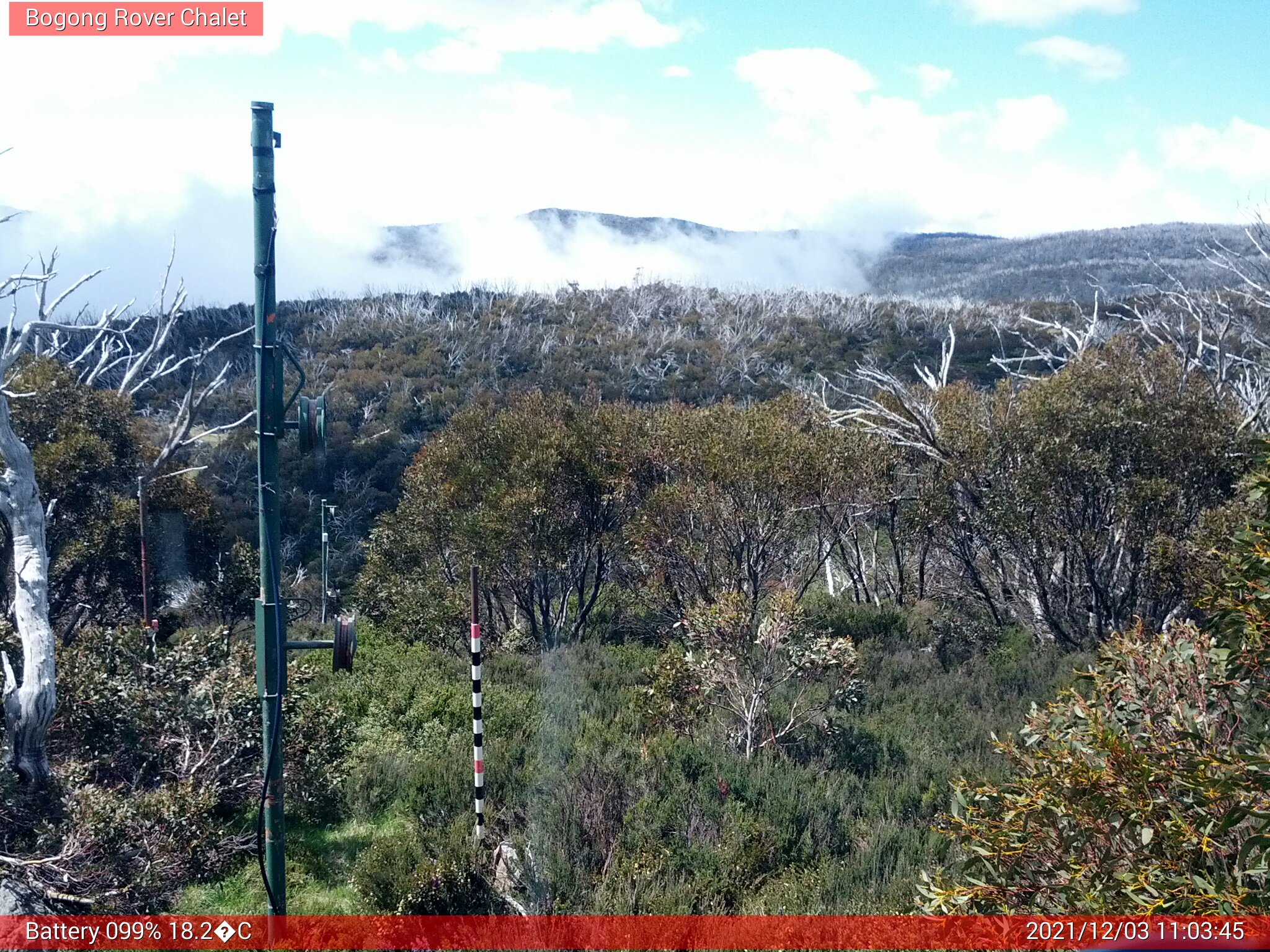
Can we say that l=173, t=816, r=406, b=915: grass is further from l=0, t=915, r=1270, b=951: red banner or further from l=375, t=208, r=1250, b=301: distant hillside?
l=375, t=208, r=1250, b=301: distant hillside

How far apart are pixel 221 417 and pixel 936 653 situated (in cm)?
2591

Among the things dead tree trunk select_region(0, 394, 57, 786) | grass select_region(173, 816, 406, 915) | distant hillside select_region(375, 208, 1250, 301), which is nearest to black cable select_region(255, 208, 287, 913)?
grass select_region(173, 816, 406, 915)

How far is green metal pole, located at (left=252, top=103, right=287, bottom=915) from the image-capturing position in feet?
15.5

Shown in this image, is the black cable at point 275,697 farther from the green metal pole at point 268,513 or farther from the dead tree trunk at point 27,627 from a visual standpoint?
the dead tree trunk at point 27,627

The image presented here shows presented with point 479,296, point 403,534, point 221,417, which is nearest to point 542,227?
point 479,296

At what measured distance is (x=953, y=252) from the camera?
94.8m

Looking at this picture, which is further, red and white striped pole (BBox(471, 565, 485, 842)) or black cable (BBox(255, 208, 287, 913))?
red and white striped pole (BBox(471, 565, 485, 842))

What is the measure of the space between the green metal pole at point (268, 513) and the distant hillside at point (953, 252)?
178 feet

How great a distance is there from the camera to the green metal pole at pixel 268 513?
4734 mm

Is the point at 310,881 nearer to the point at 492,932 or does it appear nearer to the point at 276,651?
the point at 492,932

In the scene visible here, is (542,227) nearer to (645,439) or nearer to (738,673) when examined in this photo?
(645,439)

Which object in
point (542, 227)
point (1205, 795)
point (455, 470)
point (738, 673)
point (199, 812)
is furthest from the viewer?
point (542, 227)

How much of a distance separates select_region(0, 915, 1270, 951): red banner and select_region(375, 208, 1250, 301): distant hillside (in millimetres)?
53250

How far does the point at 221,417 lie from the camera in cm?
3228
